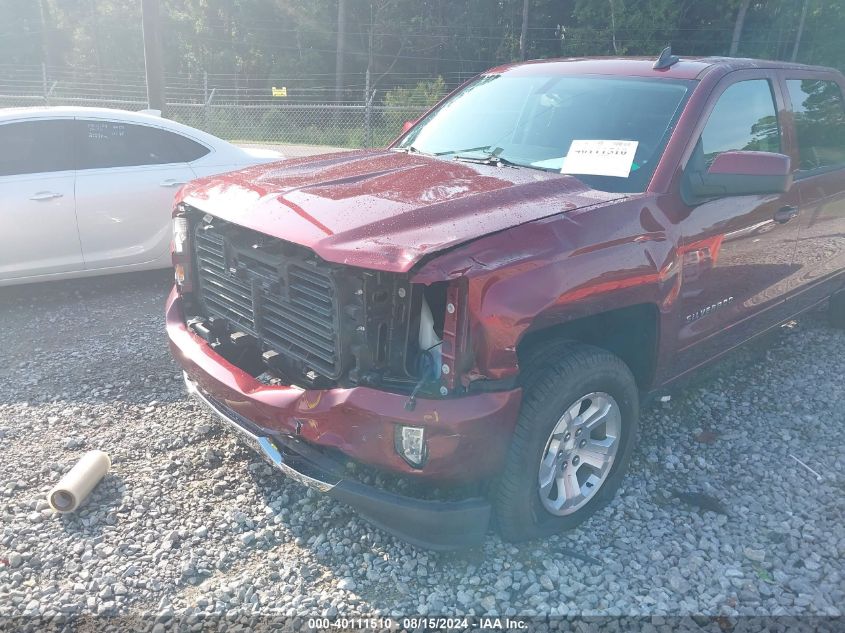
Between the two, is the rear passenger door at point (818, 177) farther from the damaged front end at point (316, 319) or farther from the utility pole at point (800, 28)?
the utility pole at point (800, 28)

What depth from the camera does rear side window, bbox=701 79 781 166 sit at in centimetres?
352

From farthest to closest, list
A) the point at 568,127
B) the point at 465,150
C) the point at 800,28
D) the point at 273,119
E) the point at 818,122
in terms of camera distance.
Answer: the point at 800,28 < the point at 273,119 < the point at 818,122 < the point at 465,150 < the point at 568,127

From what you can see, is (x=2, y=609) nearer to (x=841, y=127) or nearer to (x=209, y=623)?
(x=209, y=623)

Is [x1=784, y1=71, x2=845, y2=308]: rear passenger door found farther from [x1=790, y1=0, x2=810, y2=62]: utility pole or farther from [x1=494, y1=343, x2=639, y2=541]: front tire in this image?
[x1=790, y1=0, x2=810, y2=62]: utility pole

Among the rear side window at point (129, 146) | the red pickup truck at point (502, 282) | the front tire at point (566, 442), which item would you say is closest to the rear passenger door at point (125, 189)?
the rear side window at point (129, 146)

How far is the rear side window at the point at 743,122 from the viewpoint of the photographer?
3.52 metres

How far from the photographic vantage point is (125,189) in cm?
586

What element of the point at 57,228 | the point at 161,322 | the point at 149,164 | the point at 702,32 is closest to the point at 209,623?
the point at 161,322

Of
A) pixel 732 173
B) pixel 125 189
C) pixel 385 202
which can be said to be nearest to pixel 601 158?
pixel 732 173

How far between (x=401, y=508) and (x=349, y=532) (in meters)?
0.62

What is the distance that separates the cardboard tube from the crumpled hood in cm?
133

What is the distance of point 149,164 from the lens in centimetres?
609

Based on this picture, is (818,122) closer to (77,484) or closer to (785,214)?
(785,214)

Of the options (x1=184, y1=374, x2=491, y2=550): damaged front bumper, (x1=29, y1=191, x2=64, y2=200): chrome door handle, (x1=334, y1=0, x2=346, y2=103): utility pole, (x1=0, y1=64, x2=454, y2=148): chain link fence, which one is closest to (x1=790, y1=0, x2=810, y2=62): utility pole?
(x1=0, y1=64, x2=454, y2=148): chain link fence
